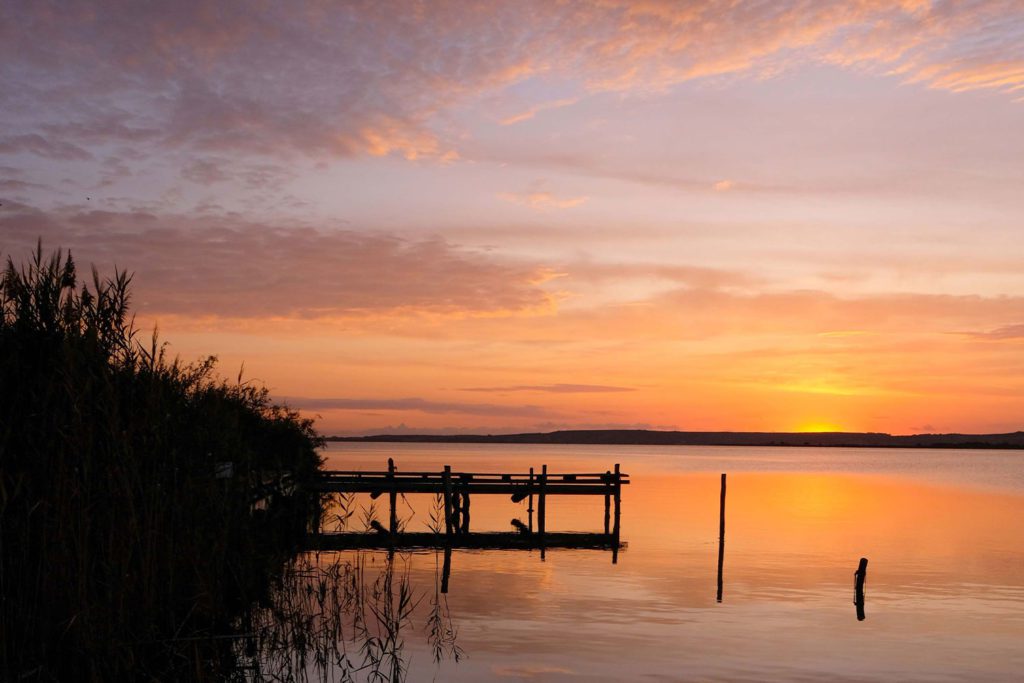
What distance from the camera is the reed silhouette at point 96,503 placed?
1050cm

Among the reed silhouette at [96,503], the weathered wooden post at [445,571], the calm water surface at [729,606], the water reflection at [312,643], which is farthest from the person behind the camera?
the weathered wooden post at [445,571]

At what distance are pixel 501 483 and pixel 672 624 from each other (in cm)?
1803

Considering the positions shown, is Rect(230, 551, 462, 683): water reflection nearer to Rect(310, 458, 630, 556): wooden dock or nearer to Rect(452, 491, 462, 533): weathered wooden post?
Rect(310, 458, 630, 556): wooden dock

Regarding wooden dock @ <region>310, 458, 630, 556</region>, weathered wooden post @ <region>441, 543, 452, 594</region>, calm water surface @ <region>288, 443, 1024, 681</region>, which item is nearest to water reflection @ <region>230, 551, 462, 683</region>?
calm water surface @ <region>288, 443, 1024, 681</region>

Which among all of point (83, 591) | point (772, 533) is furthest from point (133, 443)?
point (772, 533)

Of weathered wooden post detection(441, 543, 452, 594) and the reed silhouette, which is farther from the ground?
the reed silhouette

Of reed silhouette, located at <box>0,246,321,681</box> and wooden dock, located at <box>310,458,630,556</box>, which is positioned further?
wooden dock, located at <box>310,458,630,556</box>

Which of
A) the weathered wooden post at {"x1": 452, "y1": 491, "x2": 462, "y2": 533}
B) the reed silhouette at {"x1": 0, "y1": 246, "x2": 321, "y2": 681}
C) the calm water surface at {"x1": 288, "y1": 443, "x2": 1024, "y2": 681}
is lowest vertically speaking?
the calm water surface at {"x1": 288, "y1": 443, "x2": 1024, "y2": 681}

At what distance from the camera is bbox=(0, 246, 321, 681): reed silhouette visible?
34.4 ft

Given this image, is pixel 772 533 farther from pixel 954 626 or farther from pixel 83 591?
pixel 83 591

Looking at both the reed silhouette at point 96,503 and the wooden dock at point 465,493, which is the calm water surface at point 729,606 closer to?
the wooden dock at point 465,493

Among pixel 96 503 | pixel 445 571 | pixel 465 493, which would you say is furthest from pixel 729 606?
pixel 96 503

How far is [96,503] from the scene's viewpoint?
434 inches

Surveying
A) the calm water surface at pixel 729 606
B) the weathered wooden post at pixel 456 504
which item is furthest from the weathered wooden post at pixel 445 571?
the weathered wooden post at pixel 456 504
